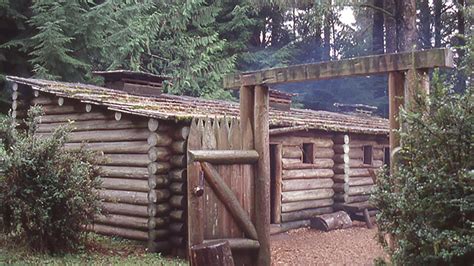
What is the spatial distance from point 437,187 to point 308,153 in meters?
11.5

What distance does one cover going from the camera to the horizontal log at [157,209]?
10.8 metres

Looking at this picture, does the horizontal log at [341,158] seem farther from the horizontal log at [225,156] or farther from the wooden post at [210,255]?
the wooden post at [210,255]

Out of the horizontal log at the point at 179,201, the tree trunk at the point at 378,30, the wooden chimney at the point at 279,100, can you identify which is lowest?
the horizontal log at the point at 179,201

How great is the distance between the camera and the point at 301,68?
7.18 m

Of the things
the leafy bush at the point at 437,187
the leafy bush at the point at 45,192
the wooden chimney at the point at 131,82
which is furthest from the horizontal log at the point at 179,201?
the leafy bush at the point at 437,187

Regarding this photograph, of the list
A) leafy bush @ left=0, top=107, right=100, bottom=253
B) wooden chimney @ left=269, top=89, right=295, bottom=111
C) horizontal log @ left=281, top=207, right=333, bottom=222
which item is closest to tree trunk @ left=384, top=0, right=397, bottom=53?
wooden chimney @ left=269, top=89, right=295, bottom=111

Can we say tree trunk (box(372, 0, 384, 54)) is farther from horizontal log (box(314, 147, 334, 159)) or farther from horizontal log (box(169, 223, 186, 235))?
horizontal log (box(169, 223, 186, 235))

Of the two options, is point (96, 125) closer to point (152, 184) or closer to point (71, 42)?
point (152, 184)

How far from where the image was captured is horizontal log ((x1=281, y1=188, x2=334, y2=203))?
48.4 ft

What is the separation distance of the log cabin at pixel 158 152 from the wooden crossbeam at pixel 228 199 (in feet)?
10.6

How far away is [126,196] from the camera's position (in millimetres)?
11422

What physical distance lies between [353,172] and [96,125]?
355 inches

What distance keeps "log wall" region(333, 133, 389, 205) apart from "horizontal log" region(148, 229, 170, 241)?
24.6 ft

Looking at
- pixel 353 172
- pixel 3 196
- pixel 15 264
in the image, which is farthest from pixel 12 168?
pixel 353 172
